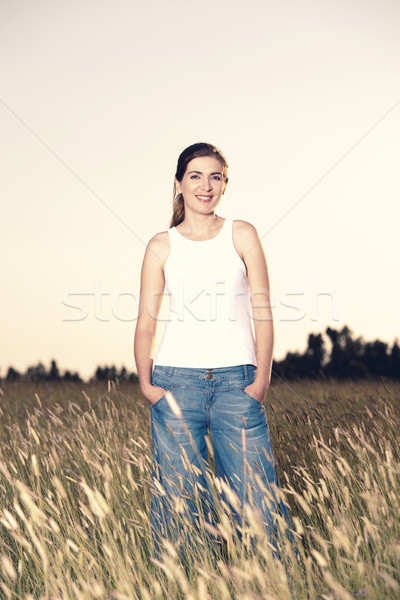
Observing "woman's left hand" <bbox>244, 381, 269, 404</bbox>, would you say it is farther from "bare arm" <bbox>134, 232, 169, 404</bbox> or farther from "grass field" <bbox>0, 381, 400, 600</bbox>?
"bare arm" <bbox>134, 232, 169, 404</bbox>

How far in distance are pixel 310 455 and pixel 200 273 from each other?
1885 millimetres

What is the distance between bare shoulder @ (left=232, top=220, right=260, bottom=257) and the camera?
3102 millimetres

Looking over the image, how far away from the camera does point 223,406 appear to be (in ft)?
A: 9.63

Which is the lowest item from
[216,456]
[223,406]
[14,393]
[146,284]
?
[14,393]

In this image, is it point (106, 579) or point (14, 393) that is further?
point (14, 393)

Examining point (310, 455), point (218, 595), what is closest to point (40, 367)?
point (310, 455)

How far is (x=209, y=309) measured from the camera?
3076 mm

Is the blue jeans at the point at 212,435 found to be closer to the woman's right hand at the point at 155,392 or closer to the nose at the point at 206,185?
the woman's right hand at the point at 155,392

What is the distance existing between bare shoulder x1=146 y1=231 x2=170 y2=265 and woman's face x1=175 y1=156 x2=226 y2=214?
0.21 meters

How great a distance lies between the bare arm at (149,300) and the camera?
3270mm

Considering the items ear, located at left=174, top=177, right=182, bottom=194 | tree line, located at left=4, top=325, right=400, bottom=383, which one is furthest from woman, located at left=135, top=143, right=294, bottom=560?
tree line, located at left=4, top=325, right=400, bottom=383

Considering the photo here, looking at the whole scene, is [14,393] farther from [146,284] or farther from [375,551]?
[375,551]

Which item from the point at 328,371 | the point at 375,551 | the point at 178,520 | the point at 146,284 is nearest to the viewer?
the point at 375,551

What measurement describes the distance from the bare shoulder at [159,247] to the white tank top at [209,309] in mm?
100
